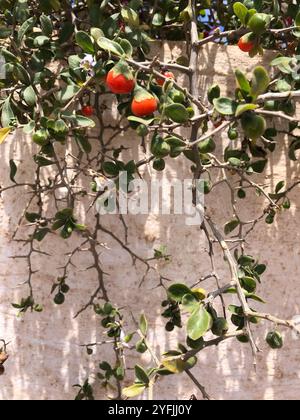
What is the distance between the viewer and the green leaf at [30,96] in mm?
1239

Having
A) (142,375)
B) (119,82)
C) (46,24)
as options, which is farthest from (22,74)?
(142,375)

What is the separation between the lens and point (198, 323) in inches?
39.0

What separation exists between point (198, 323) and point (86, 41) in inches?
27.4

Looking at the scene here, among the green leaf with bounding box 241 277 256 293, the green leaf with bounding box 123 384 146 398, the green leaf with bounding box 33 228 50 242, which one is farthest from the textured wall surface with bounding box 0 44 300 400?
the green leaf with bounding box 123 384 146 398

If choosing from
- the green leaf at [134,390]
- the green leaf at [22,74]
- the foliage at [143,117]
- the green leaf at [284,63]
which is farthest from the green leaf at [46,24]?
the green leaf at [134,390]

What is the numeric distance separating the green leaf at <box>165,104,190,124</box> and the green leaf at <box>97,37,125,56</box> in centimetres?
17

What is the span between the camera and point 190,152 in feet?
4.06

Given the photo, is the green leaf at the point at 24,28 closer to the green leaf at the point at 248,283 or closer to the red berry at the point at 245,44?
the red berry at the point at 245,44

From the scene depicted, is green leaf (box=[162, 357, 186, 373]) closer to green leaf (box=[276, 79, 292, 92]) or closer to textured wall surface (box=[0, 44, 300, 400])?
textured wall surface (box=[0, 44, 300, 400])

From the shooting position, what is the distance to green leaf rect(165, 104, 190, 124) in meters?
1.04

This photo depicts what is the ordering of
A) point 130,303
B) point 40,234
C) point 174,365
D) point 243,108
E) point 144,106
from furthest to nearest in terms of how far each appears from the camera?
point 130,303 < point 40,234 < point 144,106 < point 174,365 < point 243,108

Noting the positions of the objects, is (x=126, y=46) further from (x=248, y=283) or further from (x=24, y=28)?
(x=248, y=283)

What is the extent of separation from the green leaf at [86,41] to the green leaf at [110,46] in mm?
135
